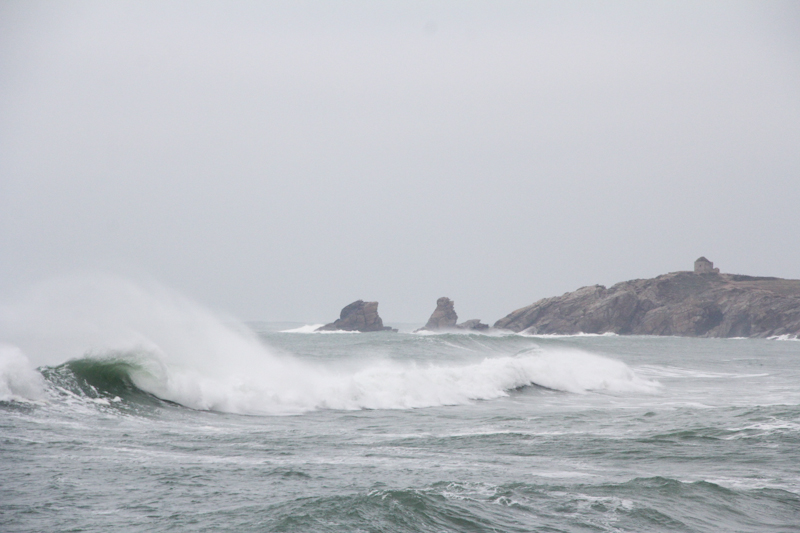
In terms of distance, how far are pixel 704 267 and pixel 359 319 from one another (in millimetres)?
64494

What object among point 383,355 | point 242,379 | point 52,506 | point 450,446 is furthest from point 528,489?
point 383,355

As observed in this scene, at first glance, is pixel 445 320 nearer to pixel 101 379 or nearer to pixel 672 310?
pixel 672 310

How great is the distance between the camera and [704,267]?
371ft

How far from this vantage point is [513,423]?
14305 millimetres

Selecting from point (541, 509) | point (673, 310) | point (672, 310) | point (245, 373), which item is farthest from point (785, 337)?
point (541, 509)

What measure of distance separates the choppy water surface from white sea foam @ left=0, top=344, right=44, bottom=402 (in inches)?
1.3

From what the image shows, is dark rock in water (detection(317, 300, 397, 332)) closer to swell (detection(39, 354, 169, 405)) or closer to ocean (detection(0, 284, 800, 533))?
ocean (detection(0, 284, 800, 533))

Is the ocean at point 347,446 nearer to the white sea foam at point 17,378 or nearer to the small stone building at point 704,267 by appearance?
the white sea foam at point 17,378

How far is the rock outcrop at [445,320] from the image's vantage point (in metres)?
102

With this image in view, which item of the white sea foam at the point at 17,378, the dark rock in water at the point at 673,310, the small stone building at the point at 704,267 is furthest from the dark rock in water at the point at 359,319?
the white sea foam at the point at 17,378

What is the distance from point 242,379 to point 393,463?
8.33m

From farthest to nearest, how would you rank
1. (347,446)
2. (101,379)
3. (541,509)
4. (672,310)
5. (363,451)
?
(672,310) → (101,379) → (347,446) → (363,451) → (541,509)

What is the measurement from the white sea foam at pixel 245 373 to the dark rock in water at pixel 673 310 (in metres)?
78.1

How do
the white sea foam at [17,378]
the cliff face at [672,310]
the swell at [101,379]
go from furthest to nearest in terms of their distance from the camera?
the cliff face at [672,310], the swell at [101,379], the white sea foam at [17,378]
